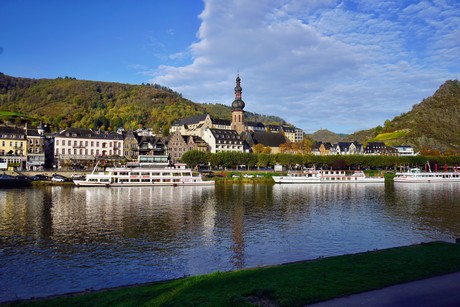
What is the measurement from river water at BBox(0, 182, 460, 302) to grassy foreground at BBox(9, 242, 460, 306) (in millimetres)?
4086

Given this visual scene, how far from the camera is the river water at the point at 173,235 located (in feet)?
63.5

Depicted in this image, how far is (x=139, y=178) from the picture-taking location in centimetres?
7444

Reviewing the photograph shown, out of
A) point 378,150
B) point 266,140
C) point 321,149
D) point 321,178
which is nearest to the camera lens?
point 321,178

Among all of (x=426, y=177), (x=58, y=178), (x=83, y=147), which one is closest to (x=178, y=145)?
(x=83, y=147)

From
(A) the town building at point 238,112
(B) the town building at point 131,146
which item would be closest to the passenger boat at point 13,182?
(B) the town building at point 131,146

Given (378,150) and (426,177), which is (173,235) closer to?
(426,177)

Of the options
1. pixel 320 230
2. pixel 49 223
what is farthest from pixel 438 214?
pixel 49 223

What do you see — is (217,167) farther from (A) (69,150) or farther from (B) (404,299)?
(B) (404,299)

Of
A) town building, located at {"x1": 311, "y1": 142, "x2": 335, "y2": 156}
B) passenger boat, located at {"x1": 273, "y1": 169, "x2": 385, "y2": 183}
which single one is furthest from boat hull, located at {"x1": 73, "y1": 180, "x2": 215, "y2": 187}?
town building, located at {"x1": 311, "y1": 142, "x2": 335, "y2": 156}

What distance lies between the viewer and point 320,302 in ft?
36.4

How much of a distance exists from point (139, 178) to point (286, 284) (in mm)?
64543

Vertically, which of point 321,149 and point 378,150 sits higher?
point 321,149

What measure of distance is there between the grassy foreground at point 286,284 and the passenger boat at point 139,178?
5978cm

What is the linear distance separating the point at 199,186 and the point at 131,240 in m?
48.8
